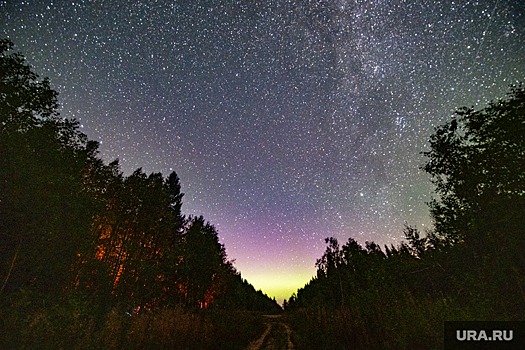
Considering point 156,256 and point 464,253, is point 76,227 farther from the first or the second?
point 464,253

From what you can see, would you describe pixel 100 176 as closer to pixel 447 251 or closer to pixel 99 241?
pixel 99 241

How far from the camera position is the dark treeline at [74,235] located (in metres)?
10.7

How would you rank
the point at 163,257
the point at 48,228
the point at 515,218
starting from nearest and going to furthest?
the point at 515,218 → the point at 48,228 → the point at 163,257

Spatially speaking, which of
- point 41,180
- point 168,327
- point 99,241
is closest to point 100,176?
point 99,241

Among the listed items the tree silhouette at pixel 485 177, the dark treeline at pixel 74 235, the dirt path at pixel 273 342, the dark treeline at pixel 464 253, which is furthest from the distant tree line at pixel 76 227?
the tree silhouette at pixel 485 177

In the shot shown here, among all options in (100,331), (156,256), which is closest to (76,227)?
(156,256)

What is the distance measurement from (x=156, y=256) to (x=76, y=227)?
951 cm

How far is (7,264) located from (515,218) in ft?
68.7

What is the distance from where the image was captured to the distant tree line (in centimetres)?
1228

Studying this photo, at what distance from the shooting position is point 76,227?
17.8 metres

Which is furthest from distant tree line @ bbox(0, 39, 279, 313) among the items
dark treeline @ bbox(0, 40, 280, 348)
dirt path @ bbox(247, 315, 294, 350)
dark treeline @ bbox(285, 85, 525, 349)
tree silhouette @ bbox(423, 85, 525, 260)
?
tree silhouette @ bbox(423, 85, 525, 260)

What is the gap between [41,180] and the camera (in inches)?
531

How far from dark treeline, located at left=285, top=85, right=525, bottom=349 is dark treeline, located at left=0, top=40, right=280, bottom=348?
7502mm

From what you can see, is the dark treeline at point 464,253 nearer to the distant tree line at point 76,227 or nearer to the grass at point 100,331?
the grass at point 100,331
